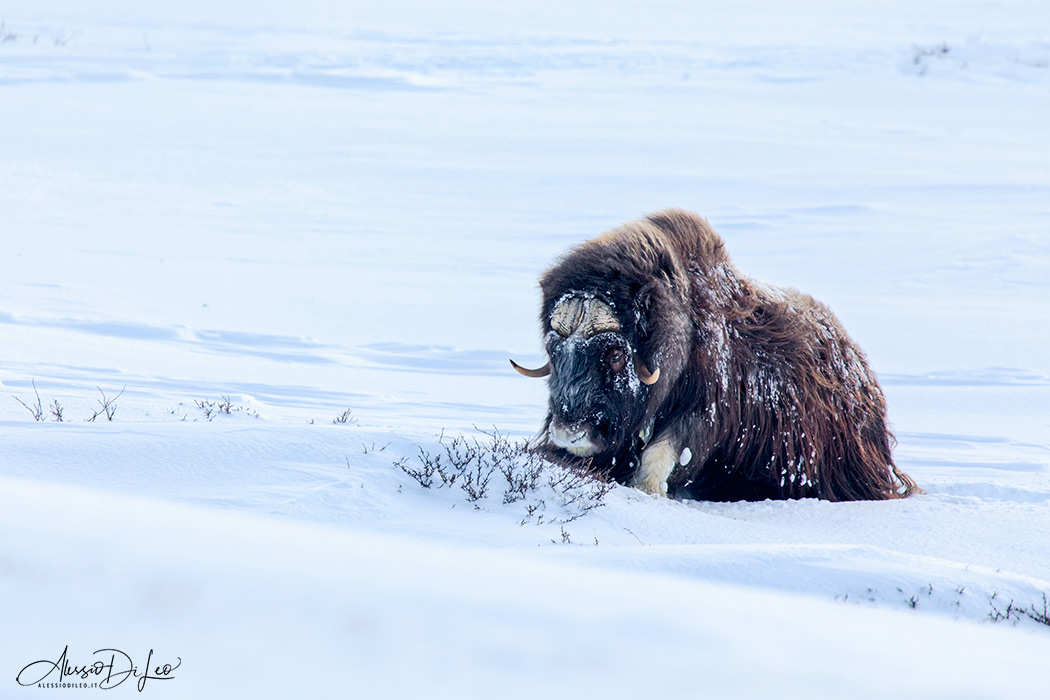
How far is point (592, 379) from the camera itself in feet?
12.5

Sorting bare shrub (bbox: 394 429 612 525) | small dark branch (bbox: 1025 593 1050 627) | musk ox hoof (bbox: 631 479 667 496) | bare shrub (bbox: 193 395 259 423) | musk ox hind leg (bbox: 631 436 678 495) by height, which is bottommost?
bare shrub (bbox: 193 395 259 423)

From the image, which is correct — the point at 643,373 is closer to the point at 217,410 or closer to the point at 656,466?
the point at 656,466

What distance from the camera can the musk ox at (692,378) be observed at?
3.82 meters

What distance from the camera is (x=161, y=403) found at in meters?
4.65

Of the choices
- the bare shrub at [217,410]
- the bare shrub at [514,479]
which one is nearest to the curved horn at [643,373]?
the bare shrub at [514,479]

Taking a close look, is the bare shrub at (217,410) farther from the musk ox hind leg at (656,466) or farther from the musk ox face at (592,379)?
the musk ox hind leg at (656,466)

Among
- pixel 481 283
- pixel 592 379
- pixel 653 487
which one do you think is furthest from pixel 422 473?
pixel 481 283

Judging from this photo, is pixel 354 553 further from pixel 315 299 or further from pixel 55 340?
pixel 315 299

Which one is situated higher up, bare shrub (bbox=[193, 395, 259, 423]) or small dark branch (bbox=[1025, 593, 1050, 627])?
small dark branch (bbox=[1025, 593, 1050, 627])

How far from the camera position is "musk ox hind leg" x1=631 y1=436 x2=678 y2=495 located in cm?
388

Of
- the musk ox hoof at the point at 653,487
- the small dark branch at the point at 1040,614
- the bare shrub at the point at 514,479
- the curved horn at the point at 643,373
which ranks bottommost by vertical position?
the musk ox hoof at the point at 653,487

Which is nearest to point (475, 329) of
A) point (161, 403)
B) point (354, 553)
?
point (161, 403)

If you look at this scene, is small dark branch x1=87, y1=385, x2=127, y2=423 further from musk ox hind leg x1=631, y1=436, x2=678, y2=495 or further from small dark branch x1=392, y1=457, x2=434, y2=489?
musk ox hind leg x1=631, y1=436, x2=678, y2=495

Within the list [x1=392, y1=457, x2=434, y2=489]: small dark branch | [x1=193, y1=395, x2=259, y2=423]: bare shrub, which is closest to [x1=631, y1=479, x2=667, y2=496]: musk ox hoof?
→ [x1=392, y1=457, x2=434, y2=489]: small dark branch
